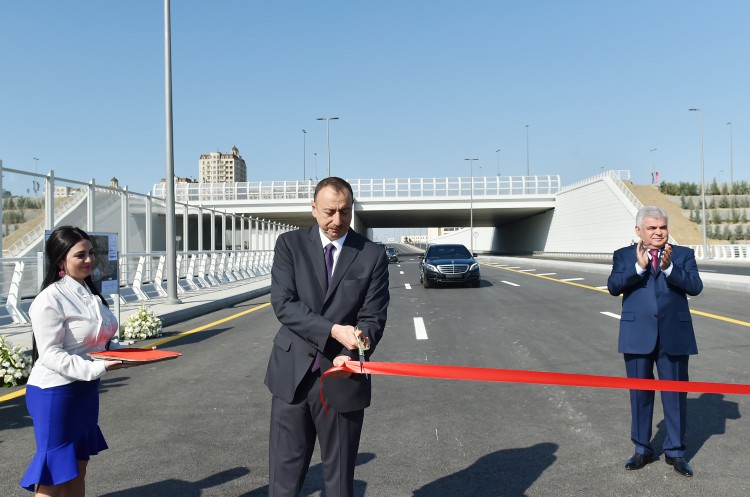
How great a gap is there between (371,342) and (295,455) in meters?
0.63

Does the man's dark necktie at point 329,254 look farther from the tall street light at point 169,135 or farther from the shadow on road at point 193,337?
the tall street light at point 169,135

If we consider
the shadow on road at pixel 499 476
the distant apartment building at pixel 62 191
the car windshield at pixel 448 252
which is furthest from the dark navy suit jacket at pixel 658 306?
the car windshield at pixel 448 252

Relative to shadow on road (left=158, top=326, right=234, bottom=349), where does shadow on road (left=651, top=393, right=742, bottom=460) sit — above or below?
below

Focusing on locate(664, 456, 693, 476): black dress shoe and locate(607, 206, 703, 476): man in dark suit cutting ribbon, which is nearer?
locate(664, 456, 693, 476): black dress shoe

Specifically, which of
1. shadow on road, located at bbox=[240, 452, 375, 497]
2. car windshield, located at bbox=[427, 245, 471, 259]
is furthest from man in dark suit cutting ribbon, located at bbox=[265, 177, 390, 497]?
car windshield, located at bbox=[427, 245, 471, 259]

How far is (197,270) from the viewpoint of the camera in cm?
2080

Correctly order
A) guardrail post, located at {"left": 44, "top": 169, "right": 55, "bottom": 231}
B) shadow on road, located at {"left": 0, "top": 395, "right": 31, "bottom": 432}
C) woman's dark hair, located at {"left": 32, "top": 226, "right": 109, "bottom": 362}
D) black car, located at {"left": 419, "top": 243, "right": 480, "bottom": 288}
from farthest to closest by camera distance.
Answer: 1. black car, located at {"left": 419, "top": 243, "right": 480, "bottom": 288}
2. guardrail post, located at {"left": 44, "top": 169, "right": 55, "bottom": 231}
3. shadow on road, located at {"left": 0, "top": 395, "right": 31, "bottom": 432}
4. woman's dark hair, located at {"left": 32, "top": 226, "right": 109, "bottom": 362}

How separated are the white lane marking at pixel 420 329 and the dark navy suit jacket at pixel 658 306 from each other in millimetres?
5856

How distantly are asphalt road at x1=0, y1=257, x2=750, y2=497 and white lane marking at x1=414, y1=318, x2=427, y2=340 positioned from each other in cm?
52

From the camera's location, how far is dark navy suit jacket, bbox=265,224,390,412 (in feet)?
8.66

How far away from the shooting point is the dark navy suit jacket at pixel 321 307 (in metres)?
2.64

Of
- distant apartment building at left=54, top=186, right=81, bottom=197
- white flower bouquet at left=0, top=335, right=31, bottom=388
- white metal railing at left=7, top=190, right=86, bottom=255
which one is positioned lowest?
white flower bouquet at left=0, top=335, right=31, bottom=388

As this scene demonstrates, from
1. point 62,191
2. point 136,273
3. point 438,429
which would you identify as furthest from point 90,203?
point 438,429

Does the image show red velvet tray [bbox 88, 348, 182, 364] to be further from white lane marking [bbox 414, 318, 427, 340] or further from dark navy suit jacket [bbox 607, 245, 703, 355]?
white lane marking [bbox 414, 318, 427, 340]
